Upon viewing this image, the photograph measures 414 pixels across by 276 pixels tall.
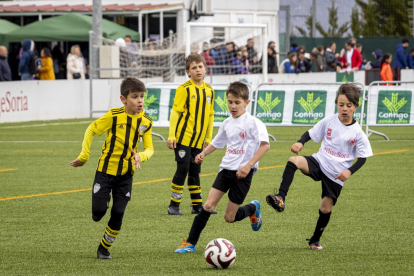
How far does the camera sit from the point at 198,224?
24.9 ft

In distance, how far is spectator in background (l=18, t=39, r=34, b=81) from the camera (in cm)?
2497

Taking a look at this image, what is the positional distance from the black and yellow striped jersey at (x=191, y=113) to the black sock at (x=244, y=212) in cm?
199

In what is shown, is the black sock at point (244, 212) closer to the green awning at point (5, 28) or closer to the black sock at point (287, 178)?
the black sock at point (287, 178)

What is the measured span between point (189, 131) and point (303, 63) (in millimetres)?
21697

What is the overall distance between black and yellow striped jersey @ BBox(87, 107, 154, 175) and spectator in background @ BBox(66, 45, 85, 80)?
Answer: 771 inches

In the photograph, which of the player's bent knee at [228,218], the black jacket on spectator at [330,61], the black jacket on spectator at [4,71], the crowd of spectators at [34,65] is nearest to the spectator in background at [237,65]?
the crowd of spectators at [34,65]

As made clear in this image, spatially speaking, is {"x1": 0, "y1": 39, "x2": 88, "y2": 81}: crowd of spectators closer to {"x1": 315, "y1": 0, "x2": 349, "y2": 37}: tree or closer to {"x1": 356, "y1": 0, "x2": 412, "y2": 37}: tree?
{"x1": 356, "y1": 0, "x2": 412, "y2": 37}: tree

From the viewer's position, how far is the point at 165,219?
9.53 meters

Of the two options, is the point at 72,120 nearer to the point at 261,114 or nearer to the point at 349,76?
the point at 261,114

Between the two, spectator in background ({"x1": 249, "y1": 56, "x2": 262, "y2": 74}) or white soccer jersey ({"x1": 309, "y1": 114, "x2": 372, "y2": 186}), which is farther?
spectator in background ({"x1": 249, "y1": 56, "x2": 262, "y2": 74})

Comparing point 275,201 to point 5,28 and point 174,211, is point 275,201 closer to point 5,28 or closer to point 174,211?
point 174,211

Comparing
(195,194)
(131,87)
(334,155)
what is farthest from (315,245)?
(195,194)

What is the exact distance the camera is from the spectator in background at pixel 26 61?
25.0m

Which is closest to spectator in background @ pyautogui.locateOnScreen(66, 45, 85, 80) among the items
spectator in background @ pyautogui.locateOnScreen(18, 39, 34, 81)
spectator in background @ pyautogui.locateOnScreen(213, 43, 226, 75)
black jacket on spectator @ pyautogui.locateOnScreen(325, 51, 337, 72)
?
spectator in background @ pyautogui.locateOnScreen(18, 39, 34, 81)
